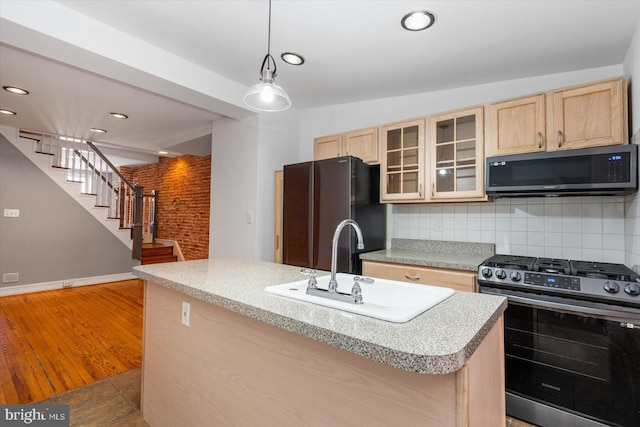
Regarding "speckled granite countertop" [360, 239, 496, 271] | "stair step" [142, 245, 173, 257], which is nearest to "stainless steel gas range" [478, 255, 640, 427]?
"speckled granite countertop" [360, 239, 496, 271]

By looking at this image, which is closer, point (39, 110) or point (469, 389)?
point (469, 389)

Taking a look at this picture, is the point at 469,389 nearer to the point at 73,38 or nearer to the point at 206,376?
the point at 206,376

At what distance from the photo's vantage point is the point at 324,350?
3.25ft

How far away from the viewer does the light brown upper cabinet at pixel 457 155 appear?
97.6 inches

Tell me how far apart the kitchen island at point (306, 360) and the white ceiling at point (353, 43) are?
5.29ft

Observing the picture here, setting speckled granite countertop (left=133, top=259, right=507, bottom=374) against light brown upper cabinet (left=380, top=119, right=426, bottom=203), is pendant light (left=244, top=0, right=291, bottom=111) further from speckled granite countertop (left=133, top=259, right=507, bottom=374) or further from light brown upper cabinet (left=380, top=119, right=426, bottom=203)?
light brown upper cabinet (left=380, top=119, right=426, bottom=203)

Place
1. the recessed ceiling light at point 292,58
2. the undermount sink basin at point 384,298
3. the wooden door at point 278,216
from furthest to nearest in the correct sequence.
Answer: the wooden door at point 278,216, the recessed ceiling light at point 292,58, the undermount sink basin at point 384,298

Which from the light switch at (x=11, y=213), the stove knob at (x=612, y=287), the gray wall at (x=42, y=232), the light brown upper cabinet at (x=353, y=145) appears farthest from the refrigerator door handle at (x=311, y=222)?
the light switch at (x=11, y=213)

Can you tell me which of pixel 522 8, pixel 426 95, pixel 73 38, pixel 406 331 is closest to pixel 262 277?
pixel 406 331

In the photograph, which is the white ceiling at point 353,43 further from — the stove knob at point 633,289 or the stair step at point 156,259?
the stair step at point 156,259

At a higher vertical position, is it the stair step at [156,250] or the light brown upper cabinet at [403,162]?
the light brown upper cabinet at [403,162]

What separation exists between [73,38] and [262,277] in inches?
76.9

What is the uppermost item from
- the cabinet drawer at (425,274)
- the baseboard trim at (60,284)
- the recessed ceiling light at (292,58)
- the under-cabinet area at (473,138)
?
the recessed ceiling light at (292,58)

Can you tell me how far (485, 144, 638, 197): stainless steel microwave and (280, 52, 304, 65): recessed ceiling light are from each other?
1653 millimetres
